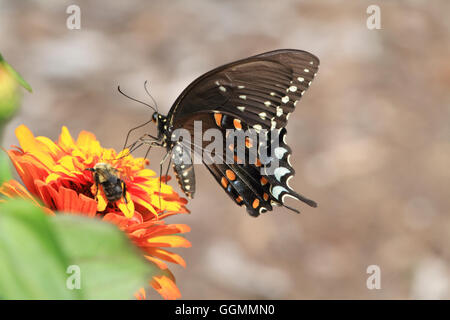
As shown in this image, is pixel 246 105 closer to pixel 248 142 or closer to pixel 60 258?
pixel 248 142

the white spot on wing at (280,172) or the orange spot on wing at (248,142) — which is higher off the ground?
the orange spot on wing at (248,142)

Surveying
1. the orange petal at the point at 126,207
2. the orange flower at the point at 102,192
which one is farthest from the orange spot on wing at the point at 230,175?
the orange petal at the point at 126,207

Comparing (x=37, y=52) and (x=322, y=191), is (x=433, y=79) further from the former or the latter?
(x=37, y=52)

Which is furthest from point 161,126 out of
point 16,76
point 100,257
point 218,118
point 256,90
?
point 100,257

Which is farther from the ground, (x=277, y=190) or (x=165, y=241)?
(x=277, y=190)

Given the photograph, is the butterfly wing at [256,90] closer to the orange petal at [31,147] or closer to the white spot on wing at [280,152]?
the white spot on wing at [280,152]

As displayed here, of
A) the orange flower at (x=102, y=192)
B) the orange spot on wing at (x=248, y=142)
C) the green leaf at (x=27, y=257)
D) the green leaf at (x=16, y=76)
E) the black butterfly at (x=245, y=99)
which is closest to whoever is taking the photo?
the green leaf at (x=27, y=257)
